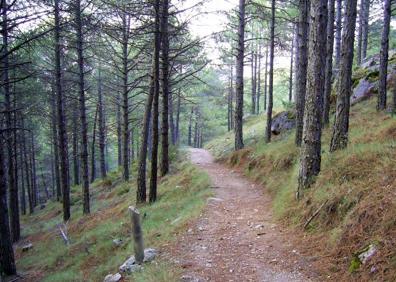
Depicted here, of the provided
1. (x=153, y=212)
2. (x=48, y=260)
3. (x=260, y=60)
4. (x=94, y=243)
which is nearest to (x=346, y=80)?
(x=153, y=212)

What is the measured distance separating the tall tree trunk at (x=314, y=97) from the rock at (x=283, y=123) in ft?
30.8

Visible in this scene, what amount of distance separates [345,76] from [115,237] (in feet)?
25.4

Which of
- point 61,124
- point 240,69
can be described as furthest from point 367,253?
point 61,124

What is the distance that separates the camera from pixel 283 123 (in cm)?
1695

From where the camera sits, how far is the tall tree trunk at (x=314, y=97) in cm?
703

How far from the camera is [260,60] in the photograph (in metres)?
36.7

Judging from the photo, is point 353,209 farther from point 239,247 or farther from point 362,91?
point 362,91

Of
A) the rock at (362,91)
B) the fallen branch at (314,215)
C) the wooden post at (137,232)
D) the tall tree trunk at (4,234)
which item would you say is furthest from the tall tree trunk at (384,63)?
the tall tree trunk at (4,234)

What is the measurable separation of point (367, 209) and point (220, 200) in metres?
5.07

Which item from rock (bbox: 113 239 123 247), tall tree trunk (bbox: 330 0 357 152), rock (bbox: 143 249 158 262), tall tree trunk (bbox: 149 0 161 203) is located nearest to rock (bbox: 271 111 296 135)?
tall tree trunk (bbox: 149 0 161 203)

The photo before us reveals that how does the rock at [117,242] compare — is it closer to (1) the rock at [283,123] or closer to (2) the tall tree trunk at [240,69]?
(2) the tall tree trunk at [240,69]

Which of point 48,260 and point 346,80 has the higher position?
point 346,80

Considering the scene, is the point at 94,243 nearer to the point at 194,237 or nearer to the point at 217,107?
the point at 194,237

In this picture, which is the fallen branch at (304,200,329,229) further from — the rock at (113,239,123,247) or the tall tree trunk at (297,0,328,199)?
the rock at (113,239,123,247)
